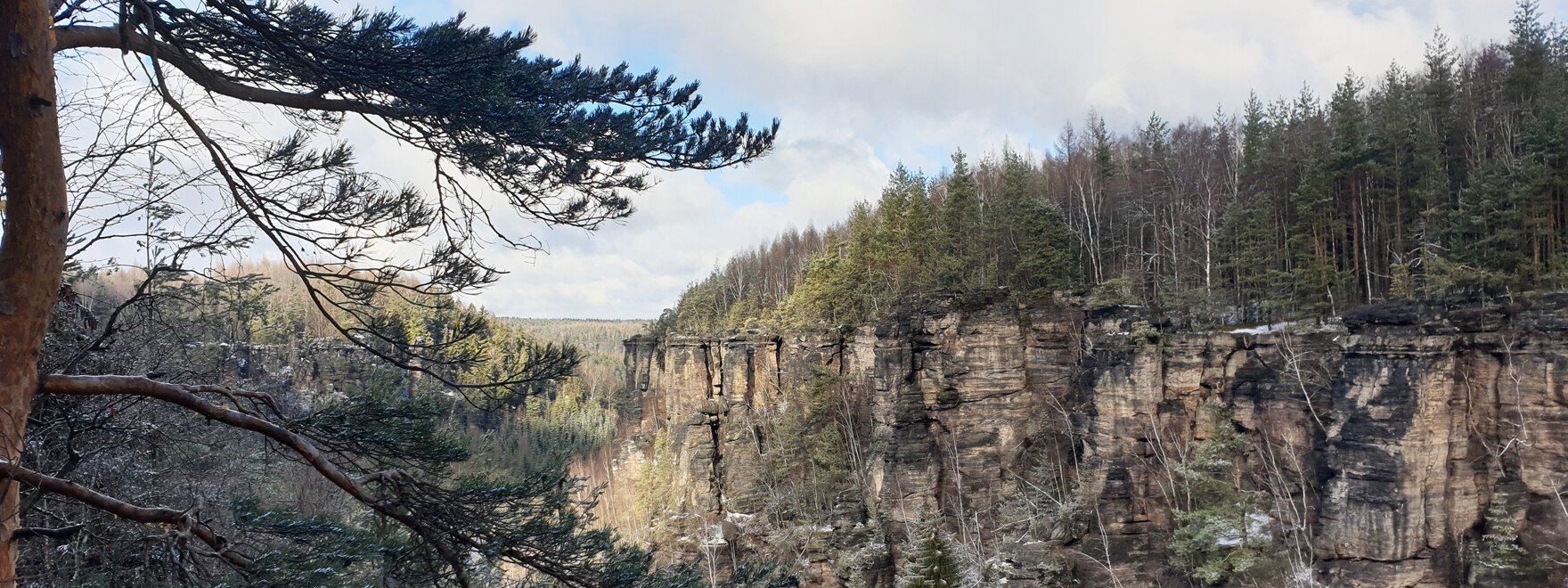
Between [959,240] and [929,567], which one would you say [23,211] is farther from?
[959,240]

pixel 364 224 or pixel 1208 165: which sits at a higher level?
pixel 1208 165

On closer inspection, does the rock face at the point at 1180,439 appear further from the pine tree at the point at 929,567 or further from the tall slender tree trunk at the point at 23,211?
the tall slender tree trunk at the point at 23,211

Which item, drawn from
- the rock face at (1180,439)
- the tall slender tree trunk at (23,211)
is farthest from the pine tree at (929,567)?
the tall slender tree trunk at (23,211)

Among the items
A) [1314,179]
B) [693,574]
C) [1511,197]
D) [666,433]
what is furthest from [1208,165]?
[693,574]

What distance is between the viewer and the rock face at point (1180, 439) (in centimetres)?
1900

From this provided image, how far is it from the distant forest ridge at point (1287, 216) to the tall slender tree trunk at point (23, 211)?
26.2 meters

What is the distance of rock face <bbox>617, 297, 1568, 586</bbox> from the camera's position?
19000 millimetres

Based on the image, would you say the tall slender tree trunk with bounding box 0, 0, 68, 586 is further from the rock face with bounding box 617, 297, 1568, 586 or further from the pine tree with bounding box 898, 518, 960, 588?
the rock face with bounding box 617, 297, 1568, 586

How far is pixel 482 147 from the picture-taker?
542cm

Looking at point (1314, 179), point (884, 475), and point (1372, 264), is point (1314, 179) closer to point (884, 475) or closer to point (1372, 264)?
point (1372, 264)

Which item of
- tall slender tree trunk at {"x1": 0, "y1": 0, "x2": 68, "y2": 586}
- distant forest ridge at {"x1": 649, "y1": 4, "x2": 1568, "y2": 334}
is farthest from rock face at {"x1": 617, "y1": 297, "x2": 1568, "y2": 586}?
tall slender tree trunk at {"x1": 0, "y1": 0, "x2": 68, "y2": 586}

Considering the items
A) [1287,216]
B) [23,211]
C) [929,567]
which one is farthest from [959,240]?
[23,211]

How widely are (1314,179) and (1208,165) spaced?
502 inches

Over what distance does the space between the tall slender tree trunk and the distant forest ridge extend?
26.2 metres
